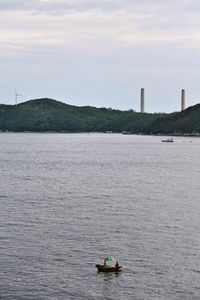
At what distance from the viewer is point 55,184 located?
4016 inches

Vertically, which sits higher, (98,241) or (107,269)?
(98,241)

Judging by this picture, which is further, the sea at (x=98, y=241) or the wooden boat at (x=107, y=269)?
the wooden boat at (x=107, y=269)

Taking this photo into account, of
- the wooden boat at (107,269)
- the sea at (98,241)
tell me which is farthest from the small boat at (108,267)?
the sea at (98,241)

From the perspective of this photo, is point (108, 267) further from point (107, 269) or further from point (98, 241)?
point (98, 241)

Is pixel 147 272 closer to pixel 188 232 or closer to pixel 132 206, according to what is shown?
pixel 188 232

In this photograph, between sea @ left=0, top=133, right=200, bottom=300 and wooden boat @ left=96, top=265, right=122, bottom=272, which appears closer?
sea @ left=0, top=133, right=200, bottom=300

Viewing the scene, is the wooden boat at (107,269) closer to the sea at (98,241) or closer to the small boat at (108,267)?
the small boat at (108,267)

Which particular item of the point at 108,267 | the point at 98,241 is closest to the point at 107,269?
the point at 108,267

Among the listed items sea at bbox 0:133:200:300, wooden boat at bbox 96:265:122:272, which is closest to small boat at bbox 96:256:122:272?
wooden boat at bbox 96:265:122:272

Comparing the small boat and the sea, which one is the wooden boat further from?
the sea

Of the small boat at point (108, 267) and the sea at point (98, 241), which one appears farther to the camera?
the small boat at point (108, 267)

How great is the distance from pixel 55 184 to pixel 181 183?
2653 centimetres

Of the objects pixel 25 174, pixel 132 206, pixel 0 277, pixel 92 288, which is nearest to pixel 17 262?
pixel 0 277

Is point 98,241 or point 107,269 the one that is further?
point 98,241
